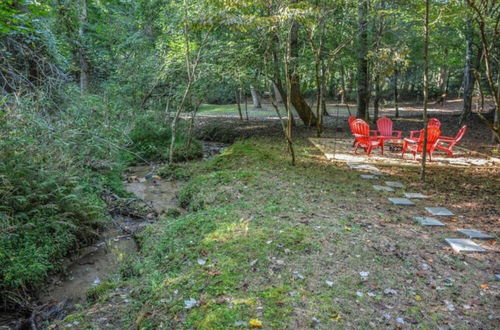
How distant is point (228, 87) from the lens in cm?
1148

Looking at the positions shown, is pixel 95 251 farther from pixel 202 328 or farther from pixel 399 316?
pixel 399 316

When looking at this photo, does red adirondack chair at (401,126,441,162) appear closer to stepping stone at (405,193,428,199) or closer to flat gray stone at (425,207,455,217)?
stepping stone at (405,193,428,199)

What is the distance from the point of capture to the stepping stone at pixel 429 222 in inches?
183

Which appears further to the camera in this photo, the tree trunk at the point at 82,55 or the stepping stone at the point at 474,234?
the tree trunk at the point at 82,55

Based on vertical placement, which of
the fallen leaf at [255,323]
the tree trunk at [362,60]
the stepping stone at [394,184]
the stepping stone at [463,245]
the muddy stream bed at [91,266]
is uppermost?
the tree trunk at [362,60]

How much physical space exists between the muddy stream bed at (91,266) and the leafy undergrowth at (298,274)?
42cm

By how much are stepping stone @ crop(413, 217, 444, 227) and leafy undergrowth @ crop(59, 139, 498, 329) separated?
135 mm

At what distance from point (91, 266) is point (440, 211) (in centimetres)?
497

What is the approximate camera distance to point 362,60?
12570 mm

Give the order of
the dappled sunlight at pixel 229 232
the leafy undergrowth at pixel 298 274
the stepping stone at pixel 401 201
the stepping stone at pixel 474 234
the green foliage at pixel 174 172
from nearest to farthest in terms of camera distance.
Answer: the leafy undergrowth at pixel 298 274 → the dappled sunlight at pixel 229 232 → the stepping stone at pixel 474 234 → the stepping stone at pixel 401 201 → the green foliage at pixel 174 172

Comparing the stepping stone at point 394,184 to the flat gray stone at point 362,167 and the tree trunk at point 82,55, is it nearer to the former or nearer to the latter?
the flat gray stone at point 362,167

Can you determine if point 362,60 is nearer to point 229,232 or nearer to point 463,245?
point 463,245

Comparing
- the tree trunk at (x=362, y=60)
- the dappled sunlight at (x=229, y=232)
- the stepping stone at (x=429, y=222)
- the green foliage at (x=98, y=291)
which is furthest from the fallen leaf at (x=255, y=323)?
the tree trunk at (x=362, y=60)

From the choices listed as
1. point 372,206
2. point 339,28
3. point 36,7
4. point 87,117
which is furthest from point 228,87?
point 372,206
